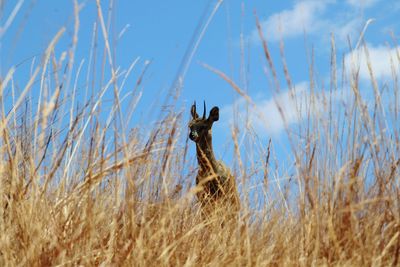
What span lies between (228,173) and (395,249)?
7.62 feet

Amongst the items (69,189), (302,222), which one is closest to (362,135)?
(302,222)

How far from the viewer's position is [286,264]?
6.97ft

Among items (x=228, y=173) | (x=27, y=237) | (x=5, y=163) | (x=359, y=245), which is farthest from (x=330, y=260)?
(x=228, y=173)

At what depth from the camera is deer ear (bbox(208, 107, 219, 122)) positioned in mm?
4355

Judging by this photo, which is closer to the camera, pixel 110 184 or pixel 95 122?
pixel 95 122

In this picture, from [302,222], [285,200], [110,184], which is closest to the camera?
[302,222]

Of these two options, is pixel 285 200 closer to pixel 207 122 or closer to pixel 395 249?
pixel 395 249

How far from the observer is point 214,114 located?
4387mm

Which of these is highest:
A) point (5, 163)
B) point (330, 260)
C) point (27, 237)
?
point (5, 163)

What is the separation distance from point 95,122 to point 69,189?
0.35m

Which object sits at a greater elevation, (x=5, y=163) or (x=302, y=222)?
(x=5, y=163)

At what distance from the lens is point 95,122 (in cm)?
236

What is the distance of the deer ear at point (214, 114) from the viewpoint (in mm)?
4355

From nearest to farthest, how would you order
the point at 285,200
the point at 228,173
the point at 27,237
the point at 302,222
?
the point at 27,237 < the point at 302,222 < the point at 285,200 < the point at 228,173
